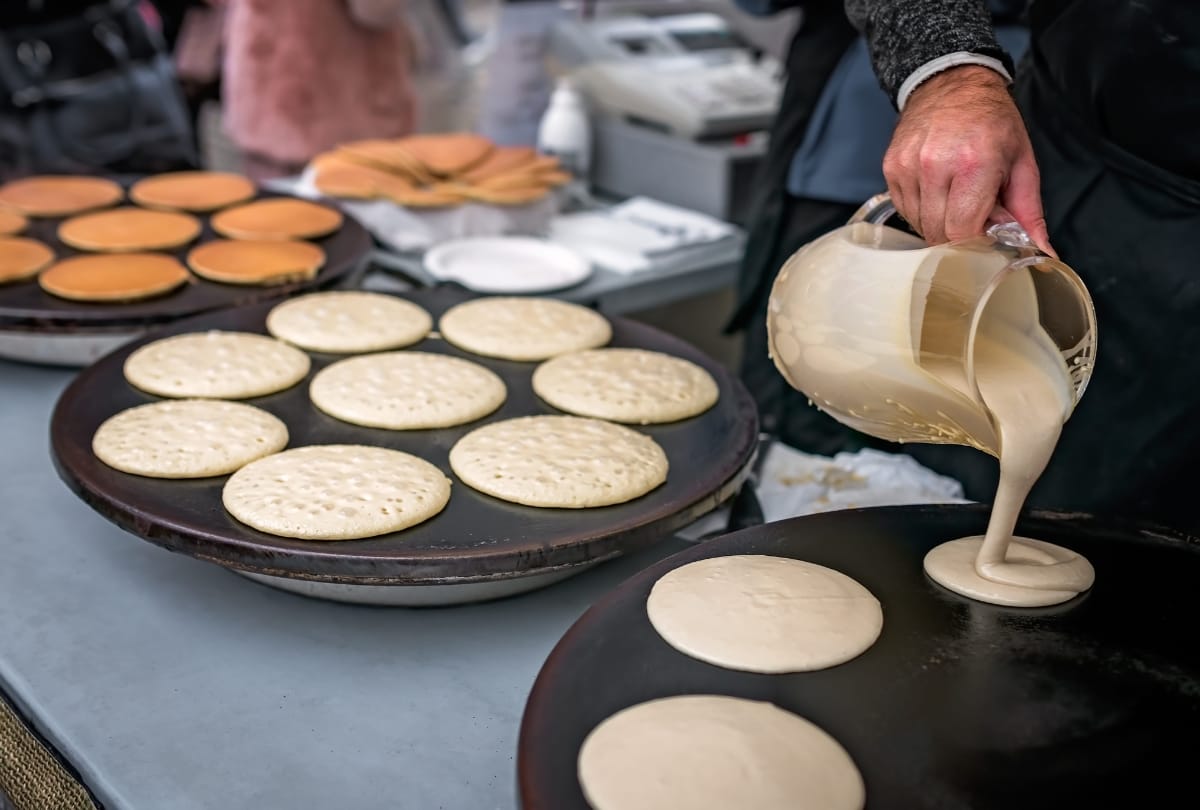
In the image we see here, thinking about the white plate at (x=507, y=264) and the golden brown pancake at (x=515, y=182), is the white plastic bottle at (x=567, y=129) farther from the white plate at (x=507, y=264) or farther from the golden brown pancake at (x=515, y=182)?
the white plate at (x=507, y=264)

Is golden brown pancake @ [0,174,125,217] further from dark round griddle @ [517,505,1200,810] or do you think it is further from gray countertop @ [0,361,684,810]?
dark round griddle @ [517,505,1200,810]

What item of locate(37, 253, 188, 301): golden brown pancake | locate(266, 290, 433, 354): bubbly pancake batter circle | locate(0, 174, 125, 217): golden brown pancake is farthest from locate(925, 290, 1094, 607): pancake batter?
locate(0, 174, 125, 217): golden brown pancake

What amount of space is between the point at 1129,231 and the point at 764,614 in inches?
31.8

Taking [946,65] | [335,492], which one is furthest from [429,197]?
[946,65]

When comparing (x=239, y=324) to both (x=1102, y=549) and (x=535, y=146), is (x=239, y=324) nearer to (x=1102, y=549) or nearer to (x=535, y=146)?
(x=1102, y=549)

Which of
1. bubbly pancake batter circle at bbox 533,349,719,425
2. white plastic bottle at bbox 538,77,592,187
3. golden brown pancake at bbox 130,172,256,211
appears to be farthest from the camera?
white plastic bottle at bbox 538,77,592,187

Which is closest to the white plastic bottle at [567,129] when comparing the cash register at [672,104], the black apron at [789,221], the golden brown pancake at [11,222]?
the cash register at [672,104]

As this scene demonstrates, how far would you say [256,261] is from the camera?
76.9 inches

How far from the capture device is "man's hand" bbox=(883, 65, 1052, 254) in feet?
3.38

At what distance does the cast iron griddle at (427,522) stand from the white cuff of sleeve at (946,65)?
17.9 inches

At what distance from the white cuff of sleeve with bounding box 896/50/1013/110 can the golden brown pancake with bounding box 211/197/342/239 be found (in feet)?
4.14

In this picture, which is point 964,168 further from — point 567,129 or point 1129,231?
point 567,129

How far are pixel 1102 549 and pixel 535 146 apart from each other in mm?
2253

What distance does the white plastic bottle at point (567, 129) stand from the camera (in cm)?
289
